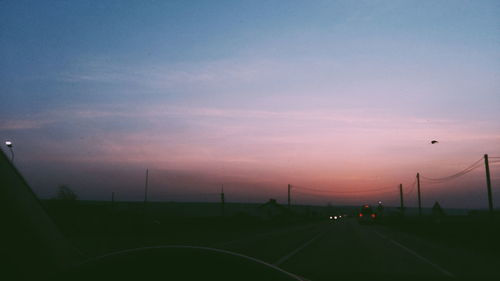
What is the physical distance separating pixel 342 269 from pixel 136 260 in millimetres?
10616

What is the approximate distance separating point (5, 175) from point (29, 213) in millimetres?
1086

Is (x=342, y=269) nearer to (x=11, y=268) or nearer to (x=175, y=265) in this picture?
(x=11, y=268)

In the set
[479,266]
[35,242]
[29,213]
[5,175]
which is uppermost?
[5,175]

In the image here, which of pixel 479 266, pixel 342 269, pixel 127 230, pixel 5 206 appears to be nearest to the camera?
pixel 5 206

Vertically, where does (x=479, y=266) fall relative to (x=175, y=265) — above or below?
below

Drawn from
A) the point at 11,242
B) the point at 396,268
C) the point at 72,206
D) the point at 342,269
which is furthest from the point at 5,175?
the point at 72,206

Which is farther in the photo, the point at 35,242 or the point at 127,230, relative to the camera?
the point at 127,230

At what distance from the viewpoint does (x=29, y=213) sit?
424 inches

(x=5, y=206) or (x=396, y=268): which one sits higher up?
(x=5, y=206)

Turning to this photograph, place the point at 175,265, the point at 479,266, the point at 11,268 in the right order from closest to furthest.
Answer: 1. the point at 175,265
2. the point at 11,268
3. the point at 479,266

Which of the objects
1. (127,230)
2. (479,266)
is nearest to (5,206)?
(479,266)

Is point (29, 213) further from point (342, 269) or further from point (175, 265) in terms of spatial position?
point (342, 269)

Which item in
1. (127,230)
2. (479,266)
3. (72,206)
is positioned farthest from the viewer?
(72,206)

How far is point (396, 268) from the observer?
14.4 metres
